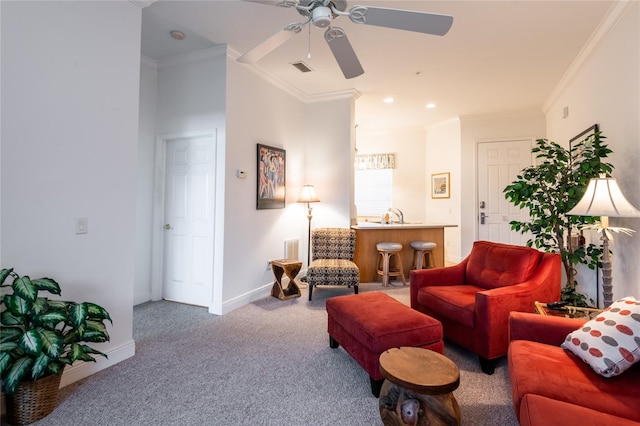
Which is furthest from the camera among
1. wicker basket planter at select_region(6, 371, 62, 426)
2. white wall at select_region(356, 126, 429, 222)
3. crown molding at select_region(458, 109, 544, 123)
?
white wall at select_region(356, 126, 429, 222)

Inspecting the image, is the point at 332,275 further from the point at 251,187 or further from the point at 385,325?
the point at 385,325

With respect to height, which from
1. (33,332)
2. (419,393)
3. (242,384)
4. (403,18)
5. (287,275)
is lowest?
(242,384)

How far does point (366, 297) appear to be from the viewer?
8.36 ft

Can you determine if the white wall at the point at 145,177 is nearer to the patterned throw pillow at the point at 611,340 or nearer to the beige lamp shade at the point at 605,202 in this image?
the patterned throw pillow at the point at 611,340

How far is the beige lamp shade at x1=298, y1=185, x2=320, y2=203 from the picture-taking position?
4.60m

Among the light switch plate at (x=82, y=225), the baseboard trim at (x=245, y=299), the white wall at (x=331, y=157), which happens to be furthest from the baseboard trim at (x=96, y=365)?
the white wall at (x=331, y=157)

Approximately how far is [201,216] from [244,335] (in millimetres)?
1499

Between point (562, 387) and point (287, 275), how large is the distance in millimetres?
2959

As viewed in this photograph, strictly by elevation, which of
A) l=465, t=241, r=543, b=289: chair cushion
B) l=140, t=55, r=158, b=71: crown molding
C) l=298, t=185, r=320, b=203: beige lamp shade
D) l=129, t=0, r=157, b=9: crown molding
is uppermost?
l=140, t=55, r=158, b=71: crown molding

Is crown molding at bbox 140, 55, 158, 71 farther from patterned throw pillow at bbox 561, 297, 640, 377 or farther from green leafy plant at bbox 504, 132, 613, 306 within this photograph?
patterned throw pillow at bbox 561, 297, 640, 377

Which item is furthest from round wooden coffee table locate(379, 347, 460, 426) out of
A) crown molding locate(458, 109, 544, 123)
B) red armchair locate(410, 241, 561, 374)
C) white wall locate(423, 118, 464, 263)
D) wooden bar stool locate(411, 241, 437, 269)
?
crown molding locate(458, 109, 544, 123)

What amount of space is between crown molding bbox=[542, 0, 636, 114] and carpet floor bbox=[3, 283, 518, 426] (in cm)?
299

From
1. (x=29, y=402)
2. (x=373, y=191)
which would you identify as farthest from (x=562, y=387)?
(x=373, y=191)

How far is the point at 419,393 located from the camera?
Answer: 1472mm
